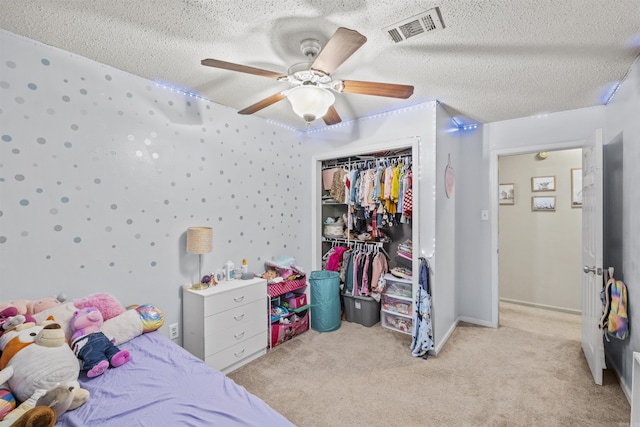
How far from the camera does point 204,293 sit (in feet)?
7.87

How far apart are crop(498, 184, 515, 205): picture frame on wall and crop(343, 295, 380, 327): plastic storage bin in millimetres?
2474

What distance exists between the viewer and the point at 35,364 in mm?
1338

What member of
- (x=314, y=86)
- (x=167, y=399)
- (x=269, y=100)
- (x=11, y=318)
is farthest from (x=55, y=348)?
(x=314, y=86)

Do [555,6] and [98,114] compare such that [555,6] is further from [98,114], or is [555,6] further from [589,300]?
[98,114]

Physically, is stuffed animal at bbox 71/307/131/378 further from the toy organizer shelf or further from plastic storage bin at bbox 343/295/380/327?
plastic storage bin at bbox 343/295/380/327

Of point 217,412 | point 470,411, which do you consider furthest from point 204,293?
point 470,411

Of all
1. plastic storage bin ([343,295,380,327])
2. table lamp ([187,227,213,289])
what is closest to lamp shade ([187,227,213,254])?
table lamp ([187,227,213,289])

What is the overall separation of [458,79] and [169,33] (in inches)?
80.5

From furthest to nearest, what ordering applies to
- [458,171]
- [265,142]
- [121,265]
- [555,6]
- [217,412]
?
[458,171] < [265,142] < [121,265] < [555,6] < [217,412]

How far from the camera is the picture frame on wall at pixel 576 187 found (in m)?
3.81

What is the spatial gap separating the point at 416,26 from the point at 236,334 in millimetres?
2577

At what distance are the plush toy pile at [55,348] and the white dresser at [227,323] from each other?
382 millimetres

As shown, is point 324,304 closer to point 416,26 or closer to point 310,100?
point 310,100

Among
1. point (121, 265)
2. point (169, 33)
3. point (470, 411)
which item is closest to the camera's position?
point (169, 33)
